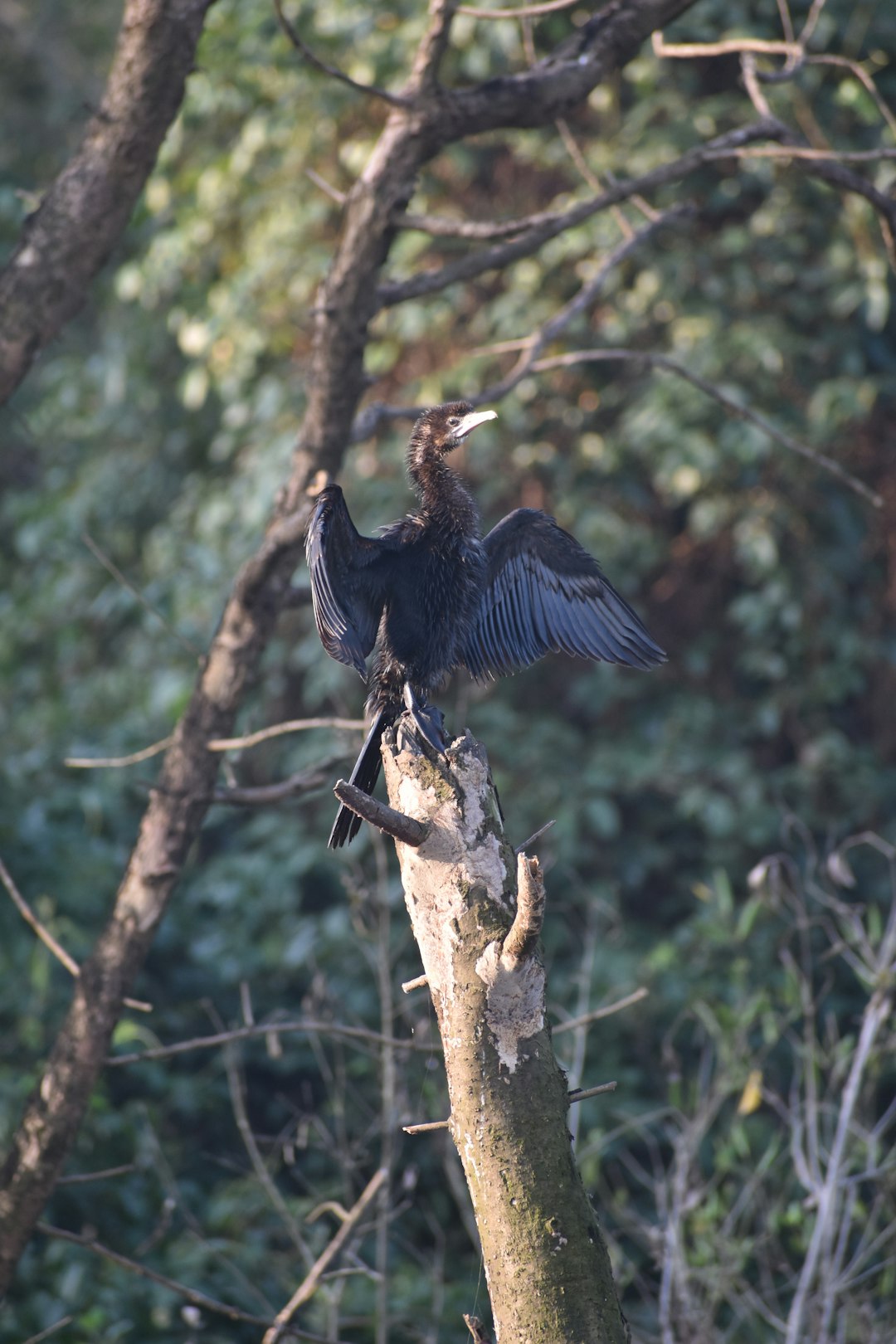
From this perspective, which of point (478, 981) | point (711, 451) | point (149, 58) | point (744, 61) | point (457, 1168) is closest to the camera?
point (478, 981)

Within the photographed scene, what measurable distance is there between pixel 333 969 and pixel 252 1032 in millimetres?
2426

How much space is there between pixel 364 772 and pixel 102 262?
133 centimetres

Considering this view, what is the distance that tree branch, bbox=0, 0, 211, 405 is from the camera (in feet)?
9.86

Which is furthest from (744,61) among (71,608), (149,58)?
(71,608)

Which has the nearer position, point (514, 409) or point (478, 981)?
point (478, 981)

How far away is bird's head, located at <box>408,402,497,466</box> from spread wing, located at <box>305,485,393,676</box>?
13.8 inches

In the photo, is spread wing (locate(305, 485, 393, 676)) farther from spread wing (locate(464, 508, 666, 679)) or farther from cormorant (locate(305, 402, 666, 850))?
spread wing (locate(464, 508, 666, 679))

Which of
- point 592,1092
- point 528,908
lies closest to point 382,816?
point 528,908

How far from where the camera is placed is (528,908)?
5.90 feet

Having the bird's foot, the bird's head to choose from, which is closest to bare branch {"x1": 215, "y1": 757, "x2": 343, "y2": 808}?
the bird's foot

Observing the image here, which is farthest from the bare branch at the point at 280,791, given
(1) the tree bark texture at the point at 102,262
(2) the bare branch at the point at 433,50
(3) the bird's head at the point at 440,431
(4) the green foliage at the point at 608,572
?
(2) the bare branch at the point at 433,50

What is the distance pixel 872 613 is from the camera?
5.50 m

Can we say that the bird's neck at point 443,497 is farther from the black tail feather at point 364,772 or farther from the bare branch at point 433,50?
the bare branch at point 433,50

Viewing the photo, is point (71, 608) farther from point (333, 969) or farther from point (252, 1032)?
point (252, 1032)
